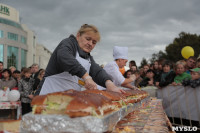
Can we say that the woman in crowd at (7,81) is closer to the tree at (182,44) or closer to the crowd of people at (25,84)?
the crowd of people at (25,84)

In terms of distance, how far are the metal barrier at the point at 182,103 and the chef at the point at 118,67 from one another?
230 centimetres

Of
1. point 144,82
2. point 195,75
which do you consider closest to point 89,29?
point 195,75

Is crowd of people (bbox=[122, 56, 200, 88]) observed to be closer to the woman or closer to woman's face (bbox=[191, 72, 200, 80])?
woman's face (bbox=[191, 72, 200, 80])

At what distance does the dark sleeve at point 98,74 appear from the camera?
8.67ft

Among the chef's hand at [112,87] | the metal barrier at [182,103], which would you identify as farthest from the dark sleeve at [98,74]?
the metal barrier at [182,103]

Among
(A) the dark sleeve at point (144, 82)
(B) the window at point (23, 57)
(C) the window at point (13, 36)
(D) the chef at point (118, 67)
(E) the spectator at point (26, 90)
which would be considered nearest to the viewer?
(D) the chef at point (118, 67)

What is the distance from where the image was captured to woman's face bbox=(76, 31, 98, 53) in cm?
245

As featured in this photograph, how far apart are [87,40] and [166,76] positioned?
15.0 feet

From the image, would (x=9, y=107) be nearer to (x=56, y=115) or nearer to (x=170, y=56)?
(x=56, y=115)

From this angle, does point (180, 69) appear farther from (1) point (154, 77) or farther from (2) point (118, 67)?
(2) point (118, 67)

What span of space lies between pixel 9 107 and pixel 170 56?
3392 centimetres

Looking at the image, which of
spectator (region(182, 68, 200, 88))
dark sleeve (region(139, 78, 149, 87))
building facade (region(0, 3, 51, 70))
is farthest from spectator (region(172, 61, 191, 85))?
building facade (region(0, 3, 51, 70))

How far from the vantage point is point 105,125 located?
3.77ft

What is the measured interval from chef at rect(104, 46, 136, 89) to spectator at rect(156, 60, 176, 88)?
8.87 ft
